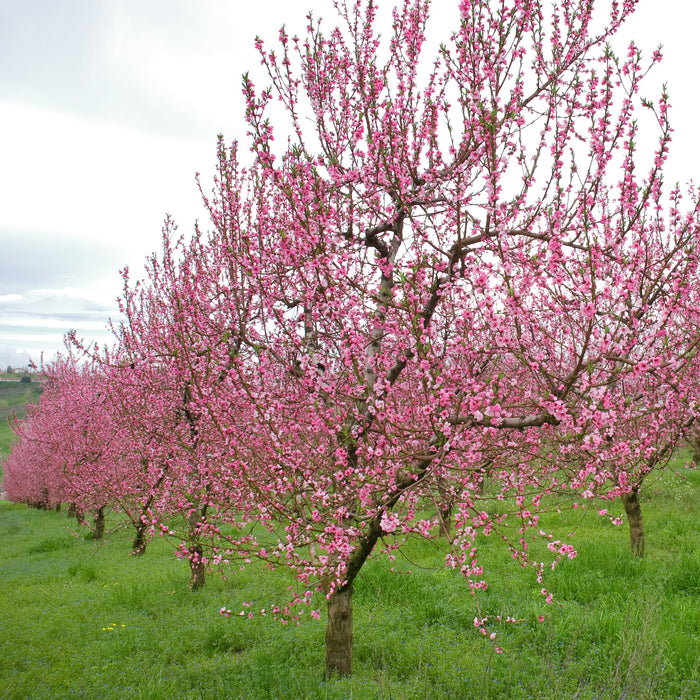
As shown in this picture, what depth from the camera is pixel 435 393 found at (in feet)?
12.0

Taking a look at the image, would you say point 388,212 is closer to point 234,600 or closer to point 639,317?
point 639,317

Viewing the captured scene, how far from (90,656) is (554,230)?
7.74 meters

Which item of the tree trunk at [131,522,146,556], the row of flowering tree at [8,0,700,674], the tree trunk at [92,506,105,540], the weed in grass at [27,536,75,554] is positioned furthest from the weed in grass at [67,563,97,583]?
the row of flowering tree at [8,0,700,674]

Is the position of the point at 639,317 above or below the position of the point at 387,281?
below

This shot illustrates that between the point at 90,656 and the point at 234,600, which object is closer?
the point at 90,656

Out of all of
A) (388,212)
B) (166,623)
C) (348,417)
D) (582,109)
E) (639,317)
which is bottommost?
(166,623)

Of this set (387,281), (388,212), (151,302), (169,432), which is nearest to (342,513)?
(387,281)

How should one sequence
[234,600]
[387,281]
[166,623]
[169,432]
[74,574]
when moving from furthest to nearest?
[74,574], [169,432], [234,600], [166,623], [387,281]

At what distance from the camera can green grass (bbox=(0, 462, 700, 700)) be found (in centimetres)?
508

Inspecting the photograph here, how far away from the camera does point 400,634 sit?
6484 millimetres

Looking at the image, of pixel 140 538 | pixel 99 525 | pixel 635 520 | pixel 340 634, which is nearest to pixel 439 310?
pixel 340 634

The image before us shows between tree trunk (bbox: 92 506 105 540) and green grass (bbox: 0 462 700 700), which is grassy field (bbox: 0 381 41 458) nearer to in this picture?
tree trunk (bbox: 92 506 105 540)

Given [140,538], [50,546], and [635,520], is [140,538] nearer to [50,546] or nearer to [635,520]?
[50,546]

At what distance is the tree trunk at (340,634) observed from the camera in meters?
5.52
